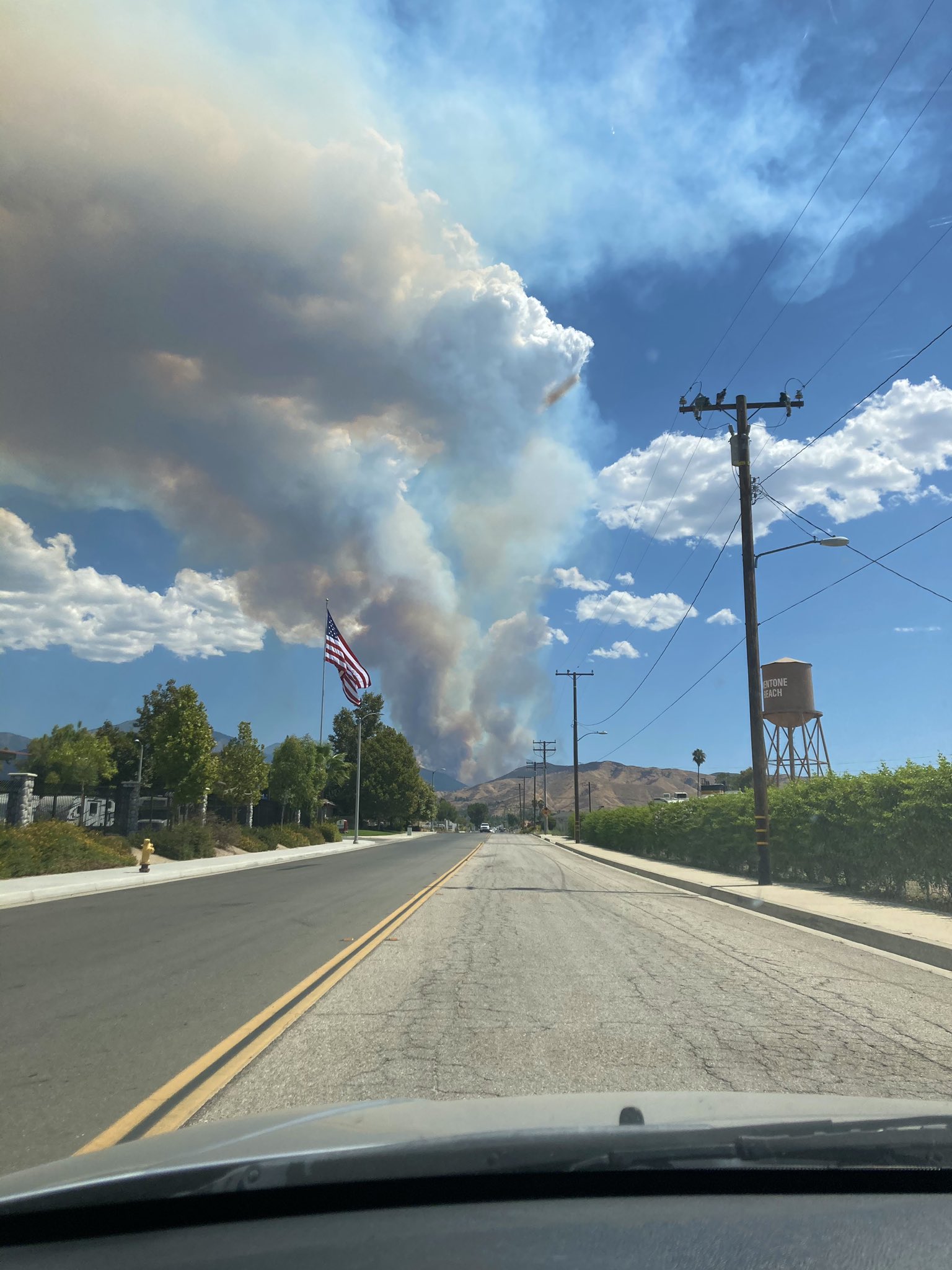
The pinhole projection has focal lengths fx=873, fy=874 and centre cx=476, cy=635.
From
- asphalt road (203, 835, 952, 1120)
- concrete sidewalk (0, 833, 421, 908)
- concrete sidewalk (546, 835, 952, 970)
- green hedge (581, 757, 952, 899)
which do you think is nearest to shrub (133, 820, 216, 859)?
concrete sidewalk (0, 833, 421, 908)

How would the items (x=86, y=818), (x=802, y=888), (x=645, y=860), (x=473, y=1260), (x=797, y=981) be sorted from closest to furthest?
(x=473, y=1260), (x=797, y=981), (x=802, y=888), (x=645, y=860), (x=86, y=818)

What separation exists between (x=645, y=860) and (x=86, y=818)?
2713 cm

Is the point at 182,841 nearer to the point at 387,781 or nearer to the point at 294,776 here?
the point at 294,776

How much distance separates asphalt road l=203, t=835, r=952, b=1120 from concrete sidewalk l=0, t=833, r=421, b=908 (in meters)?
8.14

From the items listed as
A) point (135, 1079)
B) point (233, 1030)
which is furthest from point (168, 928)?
point (135, 1079)

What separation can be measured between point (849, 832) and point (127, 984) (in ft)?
43.1

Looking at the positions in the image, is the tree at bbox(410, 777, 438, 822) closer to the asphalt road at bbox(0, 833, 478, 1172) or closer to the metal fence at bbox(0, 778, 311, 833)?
the metal fence at bbox(0, 778, 311, 833)

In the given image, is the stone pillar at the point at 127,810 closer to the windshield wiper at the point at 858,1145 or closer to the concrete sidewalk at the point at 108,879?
the concrete sidewalk at the point at 108,879

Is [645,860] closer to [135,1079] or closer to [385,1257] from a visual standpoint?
[135,1079]

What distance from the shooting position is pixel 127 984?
8.04 meters

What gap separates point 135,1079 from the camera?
16.8 feet

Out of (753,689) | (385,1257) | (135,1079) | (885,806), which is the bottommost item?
(135,1079)

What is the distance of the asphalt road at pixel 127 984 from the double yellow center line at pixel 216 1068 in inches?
3.8

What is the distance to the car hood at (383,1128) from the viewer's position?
2420mm
